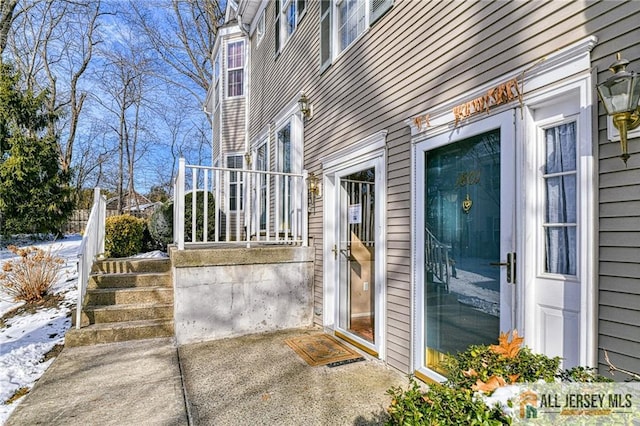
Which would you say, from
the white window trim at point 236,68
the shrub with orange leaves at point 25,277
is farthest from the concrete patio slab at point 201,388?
the white window trim at point 236,68

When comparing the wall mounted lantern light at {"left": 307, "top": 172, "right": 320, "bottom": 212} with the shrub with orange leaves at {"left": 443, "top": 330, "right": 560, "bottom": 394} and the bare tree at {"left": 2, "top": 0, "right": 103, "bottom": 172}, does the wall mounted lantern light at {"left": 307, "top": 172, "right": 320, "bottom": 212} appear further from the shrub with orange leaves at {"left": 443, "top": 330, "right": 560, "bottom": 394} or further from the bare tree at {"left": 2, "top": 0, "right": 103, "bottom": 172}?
the bare tree at {"left": 2, "top": 0, "right": 103, "bottom": 172}

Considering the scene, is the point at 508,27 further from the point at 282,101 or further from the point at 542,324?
the point at 282,101

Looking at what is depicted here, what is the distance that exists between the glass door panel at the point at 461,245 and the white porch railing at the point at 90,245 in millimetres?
3820

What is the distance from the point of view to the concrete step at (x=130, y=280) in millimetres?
4762

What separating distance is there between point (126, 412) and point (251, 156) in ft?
22.9

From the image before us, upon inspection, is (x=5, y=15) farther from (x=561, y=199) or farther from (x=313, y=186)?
(x=561, y=199)

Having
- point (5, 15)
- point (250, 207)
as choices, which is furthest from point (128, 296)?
point (5, 15)

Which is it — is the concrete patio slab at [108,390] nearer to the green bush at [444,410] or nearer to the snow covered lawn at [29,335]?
the snow covered lawn at [29,335]

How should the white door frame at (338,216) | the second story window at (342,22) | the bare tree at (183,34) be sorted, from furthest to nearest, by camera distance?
the bare tree at (183,34) → the second story window at (342,22) → the white door frame at (338,216)

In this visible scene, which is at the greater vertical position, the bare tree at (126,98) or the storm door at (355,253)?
the bare tree at (126,98)

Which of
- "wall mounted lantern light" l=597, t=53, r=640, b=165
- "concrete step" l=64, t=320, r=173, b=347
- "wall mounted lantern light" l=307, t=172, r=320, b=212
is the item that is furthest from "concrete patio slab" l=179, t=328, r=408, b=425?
"wall mounted lantern light" l=597, t=53, r=640, b=165

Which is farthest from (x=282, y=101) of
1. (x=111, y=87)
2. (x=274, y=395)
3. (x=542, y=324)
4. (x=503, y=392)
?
(x=111, y=87)

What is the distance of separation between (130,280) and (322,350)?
9.22 feet

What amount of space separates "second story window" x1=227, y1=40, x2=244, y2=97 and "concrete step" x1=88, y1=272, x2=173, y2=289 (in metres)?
6.24
